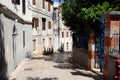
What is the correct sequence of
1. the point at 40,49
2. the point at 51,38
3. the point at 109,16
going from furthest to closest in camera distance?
the point at 51,38 < the point at 40,49 < the point at 109,16

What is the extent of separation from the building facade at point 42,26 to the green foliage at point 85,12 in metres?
11.8

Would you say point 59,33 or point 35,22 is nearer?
point 35,22

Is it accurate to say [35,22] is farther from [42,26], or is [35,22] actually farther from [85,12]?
[85,12]

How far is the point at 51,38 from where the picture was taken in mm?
43062

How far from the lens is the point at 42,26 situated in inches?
1467

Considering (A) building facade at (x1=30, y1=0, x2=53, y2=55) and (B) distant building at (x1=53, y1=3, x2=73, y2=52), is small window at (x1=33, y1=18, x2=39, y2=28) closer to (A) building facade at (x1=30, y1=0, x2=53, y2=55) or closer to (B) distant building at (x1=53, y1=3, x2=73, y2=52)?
(A) building facade at (x1=30, y1=0, x2=53, y2=55)

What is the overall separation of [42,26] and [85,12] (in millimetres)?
21614

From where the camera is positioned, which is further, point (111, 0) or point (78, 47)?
point (78, 47)

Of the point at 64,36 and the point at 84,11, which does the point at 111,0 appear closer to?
the point at 84,11

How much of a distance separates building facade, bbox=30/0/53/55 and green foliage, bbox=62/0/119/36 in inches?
465

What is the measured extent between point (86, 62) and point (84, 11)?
10.1ft

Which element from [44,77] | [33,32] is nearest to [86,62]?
Answer: [44,77]

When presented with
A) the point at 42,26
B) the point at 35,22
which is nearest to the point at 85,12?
the point at 35,22

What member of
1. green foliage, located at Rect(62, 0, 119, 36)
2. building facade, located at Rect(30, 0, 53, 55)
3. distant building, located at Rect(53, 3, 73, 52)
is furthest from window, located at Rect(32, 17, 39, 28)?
green foliage, located at Rect(62, 0, 119, 36)
